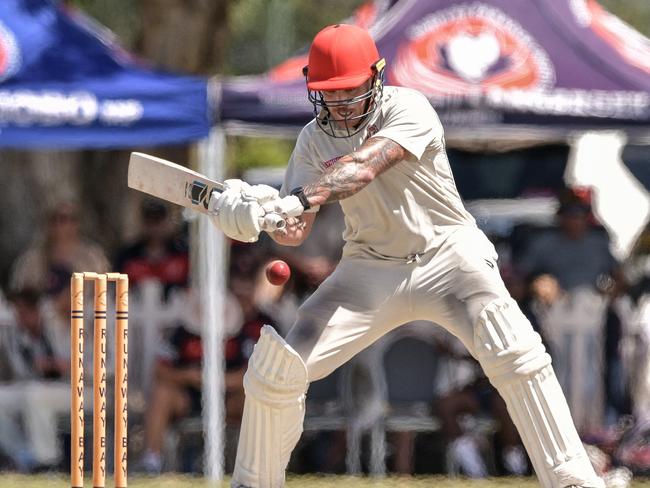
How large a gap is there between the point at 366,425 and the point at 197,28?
4600mm

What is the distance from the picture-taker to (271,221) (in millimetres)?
5438

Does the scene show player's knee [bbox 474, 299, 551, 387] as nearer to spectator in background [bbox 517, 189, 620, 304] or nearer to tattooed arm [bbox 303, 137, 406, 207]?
tattooed arm [bbox 303, 137, 406, 207]

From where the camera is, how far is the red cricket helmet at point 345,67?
19.1 ft

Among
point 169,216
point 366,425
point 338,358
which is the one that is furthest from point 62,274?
point 338,358

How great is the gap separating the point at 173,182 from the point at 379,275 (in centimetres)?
90

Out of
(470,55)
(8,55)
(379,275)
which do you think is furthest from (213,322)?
(379,275)

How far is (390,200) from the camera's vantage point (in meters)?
6.00

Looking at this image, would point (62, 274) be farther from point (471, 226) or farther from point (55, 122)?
point (471, 226)

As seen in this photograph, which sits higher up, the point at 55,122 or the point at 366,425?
the point at 55,122

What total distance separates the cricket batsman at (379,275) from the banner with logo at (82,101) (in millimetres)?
3038

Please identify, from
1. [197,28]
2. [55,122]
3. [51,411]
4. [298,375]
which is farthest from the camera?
[197,28]

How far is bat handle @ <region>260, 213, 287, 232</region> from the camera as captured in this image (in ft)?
17.8

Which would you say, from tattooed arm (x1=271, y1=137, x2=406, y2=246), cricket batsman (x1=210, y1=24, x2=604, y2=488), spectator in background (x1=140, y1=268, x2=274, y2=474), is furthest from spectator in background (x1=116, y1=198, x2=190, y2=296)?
tattooed arm (x1=271, y1=137, x2=406, y2=246)

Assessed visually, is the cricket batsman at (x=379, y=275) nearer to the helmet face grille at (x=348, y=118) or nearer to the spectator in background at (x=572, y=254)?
the helmet face grille at (x=348, y=118)
